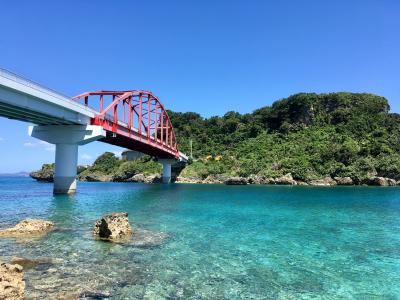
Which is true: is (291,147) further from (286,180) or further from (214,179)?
(214,179)

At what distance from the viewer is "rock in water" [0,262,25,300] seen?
8.53m

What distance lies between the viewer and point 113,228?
17438 mm

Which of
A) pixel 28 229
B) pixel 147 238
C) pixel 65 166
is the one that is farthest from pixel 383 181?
pixel 28 229

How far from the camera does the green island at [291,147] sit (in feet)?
276

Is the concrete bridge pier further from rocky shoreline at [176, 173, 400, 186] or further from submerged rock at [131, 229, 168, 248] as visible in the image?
rocky shoreline at [176, 173, 400, 186]

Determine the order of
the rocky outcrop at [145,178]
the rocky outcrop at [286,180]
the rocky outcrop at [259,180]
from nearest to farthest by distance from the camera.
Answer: the rocky outcrop at [286,180] → the rocky outcrop at [259,180] → the rocky outcrop at [145,178]

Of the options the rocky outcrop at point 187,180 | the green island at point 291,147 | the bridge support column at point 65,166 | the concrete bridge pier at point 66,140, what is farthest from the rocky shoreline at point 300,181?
the bridge support column at point 65,166

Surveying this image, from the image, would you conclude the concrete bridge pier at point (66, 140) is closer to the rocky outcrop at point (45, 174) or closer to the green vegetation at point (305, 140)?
the green vegetation at point (305, 140)

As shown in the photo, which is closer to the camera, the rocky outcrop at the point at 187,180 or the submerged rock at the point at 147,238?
the submerged rock at the point at 147,238

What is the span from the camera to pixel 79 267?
1227 centimetres

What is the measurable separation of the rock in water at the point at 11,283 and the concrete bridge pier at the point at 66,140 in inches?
1523

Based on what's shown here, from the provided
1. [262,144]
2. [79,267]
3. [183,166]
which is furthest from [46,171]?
[79,267]

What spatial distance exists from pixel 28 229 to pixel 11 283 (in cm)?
1105

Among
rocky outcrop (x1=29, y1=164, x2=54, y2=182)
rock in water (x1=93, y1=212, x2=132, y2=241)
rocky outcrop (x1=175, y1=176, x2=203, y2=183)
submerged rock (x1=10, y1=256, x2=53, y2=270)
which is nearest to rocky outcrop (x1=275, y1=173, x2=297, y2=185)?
rocky outcrop (x1=175, y1=176, x2=203, y2=183)
